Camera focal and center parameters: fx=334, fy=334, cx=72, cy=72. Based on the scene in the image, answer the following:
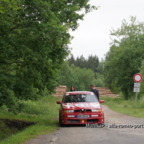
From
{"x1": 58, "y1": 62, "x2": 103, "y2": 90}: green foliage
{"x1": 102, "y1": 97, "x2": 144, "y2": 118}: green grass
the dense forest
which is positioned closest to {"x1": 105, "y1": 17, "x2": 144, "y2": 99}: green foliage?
{"x1": 102, "y1": 97, "x2": 144, "y2": 118}: green grass

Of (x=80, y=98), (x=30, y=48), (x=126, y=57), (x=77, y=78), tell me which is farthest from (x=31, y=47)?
(x=77, y=78)

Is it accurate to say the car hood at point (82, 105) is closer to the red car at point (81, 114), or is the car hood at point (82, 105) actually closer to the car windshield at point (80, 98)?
the red car at point (81, 114)

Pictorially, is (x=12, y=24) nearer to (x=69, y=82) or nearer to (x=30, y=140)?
(x=30, y=140)

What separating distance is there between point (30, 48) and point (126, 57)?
37.2m

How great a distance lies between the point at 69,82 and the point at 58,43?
286ft

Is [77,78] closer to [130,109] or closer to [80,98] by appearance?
[130,109]

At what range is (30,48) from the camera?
14930 mm

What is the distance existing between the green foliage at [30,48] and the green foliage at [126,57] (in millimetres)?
34186

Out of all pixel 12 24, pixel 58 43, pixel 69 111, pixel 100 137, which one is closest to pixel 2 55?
pixel 12 24

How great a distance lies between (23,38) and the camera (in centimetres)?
1473

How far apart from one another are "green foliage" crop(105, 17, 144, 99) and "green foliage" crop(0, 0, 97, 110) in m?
34.2

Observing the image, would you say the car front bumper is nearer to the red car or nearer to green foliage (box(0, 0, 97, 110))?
the red car

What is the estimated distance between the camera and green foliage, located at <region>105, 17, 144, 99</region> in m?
50.2

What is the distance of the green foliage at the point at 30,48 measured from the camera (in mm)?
13836
